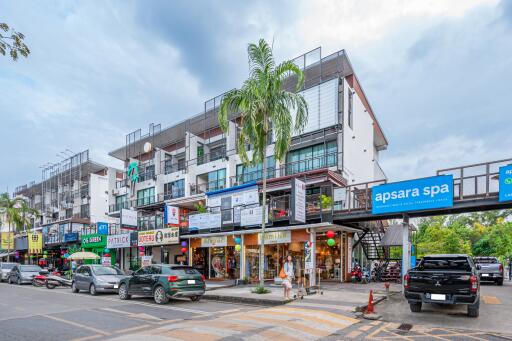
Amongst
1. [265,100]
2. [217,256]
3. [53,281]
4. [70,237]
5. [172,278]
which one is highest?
[265,100]

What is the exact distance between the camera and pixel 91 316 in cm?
1200

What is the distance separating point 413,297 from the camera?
1146 centimetres

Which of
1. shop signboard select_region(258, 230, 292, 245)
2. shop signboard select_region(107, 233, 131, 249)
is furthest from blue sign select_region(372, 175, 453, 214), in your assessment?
shop signboard select_region(107, 233, 131, 249)

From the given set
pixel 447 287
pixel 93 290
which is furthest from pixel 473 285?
pixel 93 290

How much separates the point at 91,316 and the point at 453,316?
11.0 metres

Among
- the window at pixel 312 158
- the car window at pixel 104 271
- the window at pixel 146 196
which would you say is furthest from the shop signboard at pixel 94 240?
the window at pixel 312 158

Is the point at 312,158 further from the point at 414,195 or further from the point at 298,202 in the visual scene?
the point at 414,195

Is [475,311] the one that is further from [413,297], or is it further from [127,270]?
[127,270]

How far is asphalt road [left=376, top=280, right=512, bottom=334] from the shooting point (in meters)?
9.99

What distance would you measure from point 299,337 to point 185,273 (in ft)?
24.6

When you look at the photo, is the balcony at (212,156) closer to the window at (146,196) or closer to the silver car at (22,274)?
the window at (146,196)

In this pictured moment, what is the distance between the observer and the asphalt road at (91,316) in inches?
369

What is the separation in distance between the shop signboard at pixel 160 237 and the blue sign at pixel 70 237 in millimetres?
14992

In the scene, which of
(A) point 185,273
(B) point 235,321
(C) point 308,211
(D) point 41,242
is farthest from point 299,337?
(D) point 41,242
